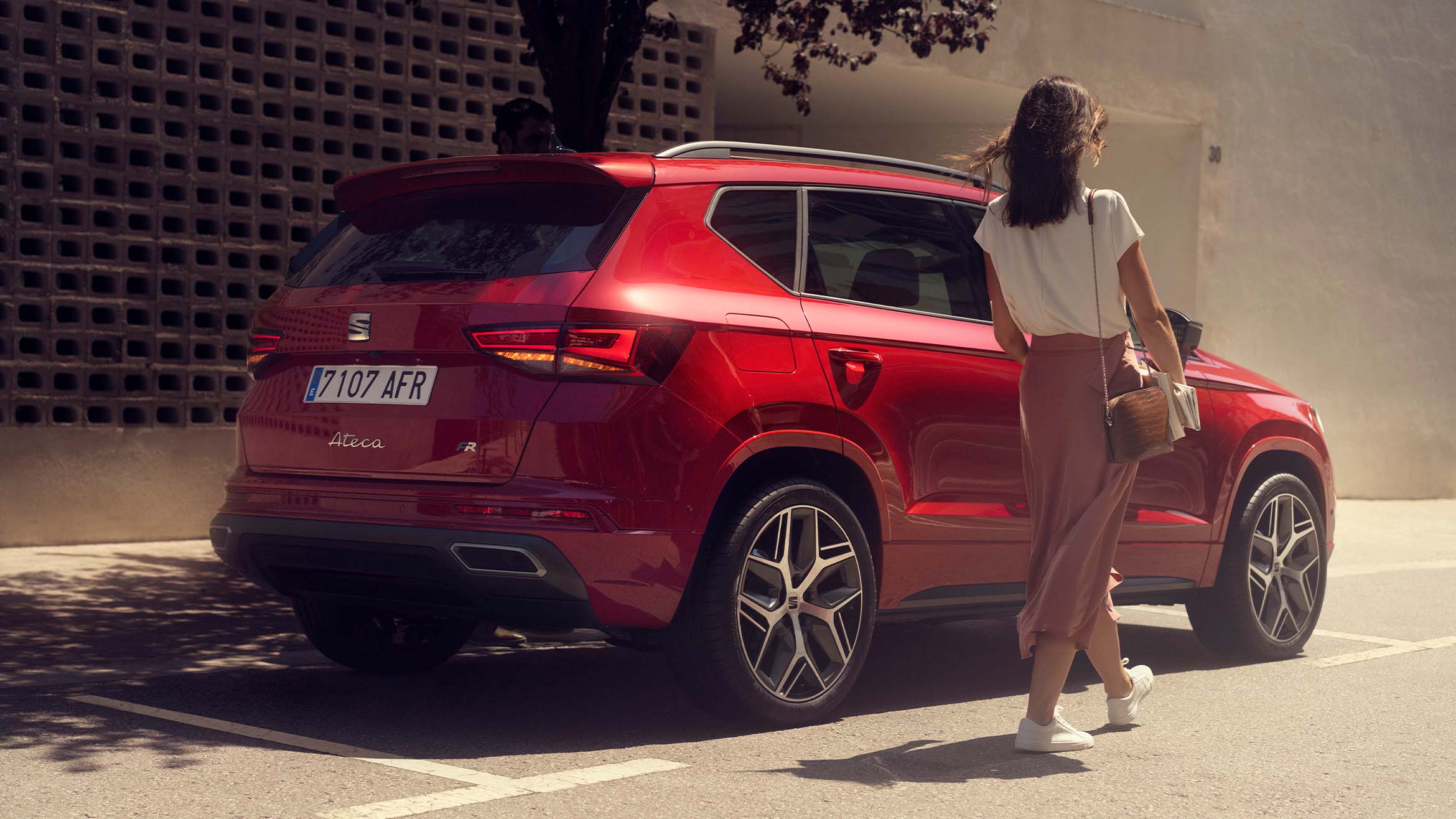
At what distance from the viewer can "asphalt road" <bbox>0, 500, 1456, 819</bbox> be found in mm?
4449

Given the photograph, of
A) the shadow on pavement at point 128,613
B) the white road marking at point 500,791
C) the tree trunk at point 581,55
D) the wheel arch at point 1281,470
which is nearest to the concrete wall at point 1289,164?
the tree trunk at point 581,55

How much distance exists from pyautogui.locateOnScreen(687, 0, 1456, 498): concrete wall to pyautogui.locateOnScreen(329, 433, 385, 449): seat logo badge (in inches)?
427

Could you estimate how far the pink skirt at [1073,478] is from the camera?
16.6 ft

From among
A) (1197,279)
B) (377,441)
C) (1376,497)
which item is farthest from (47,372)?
(1376,497)

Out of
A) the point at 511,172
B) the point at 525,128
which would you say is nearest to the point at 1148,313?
the point at 511,172

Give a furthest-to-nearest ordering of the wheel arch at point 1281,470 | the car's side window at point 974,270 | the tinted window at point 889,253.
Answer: the wheel arch at point 1281,470, the car's side window at point 974,270, the tinted window at point 889,253

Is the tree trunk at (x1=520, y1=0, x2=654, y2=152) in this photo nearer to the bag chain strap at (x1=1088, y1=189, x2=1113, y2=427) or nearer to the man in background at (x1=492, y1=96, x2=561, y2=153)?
the man in background at (x1=492, y1=96, x2=561, y2=153)

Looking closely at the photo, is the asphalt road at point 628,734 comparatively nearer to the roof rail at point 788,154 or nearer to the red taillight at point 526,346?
the red taillight at point 526,346

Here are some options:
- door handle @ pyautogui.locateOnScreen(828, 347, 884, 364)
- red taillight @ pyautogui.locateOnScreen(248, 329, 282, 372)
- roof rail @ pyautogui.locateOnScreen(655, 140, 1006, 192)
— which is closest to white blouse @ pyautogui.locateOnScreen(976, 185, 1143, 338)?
roof rail @ pyautogui.locateOnScreen(655, 140, 1006, 192)

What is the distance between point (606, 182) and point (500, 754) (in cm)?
172

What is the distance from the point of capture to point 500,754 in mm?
4973

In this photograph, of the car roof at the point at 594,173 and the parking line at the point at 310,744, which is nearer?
the parking line at the point at 310,744

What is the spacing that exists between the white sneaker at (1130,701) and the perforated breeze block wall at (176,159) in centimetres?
663

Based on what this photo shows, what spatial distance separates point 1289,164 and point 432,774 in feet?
49.8
